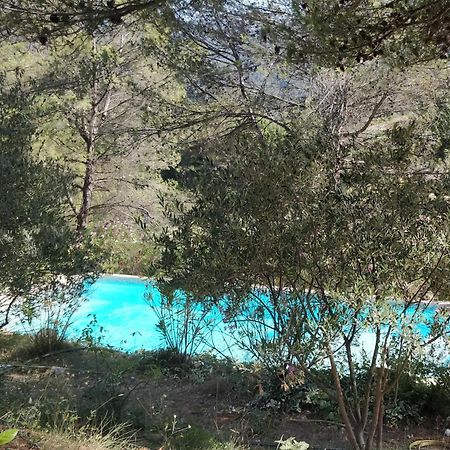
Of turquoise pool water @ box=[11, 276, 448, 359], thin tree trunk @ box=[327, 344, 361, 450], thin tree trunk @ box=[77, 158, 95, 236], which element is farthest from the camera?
thin tree trunk @ box=[77, 158, 95, 236]

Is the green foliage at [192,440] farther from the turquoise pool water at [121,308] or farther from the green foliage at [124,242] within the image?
the green foliage at [124,242]

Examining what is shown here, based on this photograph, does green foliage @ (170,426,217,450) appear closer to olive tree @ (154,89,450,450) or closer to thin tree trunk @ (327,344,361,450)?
olive tree @ (154,89,450,450)

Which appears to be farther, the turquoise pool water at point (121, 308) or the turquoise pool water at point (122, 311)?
the turquoise pool water at point (121, 308)

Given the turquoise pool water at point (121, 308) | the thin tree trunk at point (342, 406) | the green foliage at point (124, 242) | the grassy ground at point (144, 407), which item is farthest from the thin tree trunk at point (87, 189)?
the thin tree trunk at point (342, 406)

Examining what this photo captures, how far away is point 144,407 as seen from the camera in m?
4.46

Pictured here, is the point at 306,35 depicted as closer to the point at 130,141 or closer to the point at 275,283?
the point at 275,283

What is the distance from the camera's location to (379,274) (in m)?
3.18

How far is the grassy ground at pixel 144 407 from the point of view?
3.45m

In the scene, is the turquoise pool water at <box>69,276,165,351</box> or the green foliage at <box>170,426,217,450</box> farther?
the turquoise pool water at <box>69,276,165,351</box>

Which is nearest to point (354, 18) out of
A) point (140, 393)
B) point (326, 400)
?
point (326, 400)

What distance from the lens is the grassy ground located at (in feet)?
11.3

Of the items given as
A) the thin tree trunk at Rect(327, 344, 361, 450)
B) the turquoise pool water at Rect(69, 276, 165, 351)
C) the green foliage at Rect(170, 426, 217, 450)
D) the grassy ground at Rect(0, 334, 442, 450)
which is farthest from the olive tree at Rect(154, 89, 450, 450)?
the turquoise pool water at Rect(69, 276, 165, 351)

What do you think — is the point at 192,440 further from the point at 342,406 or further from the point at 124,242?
the point at 124,242

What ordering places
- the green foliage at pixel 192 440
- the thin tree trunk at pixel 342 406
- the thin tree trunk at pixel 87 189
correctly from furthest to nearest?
1. the thin tree trunk at pixel 87 189
2. the green foliage at pixel 192 440
3. the thin tree trunk at pixel 342 406
